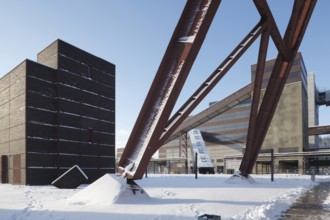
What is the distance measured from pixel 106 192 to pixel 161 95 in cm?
396

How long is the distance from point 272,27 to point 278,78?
4.40 m

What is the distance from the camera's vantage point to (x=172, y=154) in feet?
350

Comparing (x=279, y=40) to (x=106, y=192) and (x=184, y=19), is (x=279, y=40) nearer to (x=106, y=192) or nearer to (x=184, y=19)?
(x=184, y=19)

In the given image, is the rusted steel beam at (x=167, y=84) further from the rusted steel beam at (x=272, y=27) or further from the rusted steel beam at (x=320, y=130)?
the rusted steel beam at (x=320, y=130)

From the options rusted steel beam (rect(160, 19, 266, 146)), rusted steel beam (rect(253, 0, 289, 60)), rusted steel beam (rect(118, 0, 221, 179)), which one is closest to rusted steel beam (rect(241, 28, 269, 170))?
rusted steel beam (rect(253, 0, 289, 60))

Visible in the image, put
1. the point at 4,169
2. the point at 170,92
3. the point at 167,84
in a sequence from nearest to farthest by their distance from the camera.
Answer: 1. the point at 170,92
2. the point at 167,84
3. the point at 4,169

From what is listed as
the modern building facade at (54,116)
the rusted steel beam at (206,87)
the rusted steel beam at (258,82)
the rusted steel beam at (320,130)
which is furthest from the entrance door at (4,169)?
the rusted steel beam at (320,130)

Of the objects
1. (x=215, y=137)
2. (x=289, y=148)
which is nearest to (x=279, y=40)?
(x=289, y=148)

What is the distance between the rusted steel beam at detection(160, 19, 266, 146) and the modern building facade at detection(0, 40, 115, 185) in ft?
54.1

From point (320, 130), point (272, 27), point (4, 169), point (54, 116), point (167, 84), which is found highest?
point (272, 27)

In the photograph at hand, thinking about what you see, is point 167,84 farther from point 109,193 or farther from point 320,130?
point 320,130

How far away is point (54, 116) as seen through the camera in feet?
88.8

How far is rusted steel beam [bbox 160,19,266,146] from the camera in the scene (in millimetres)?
12188

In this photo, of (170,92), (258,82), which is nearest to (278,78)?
(258,82)
